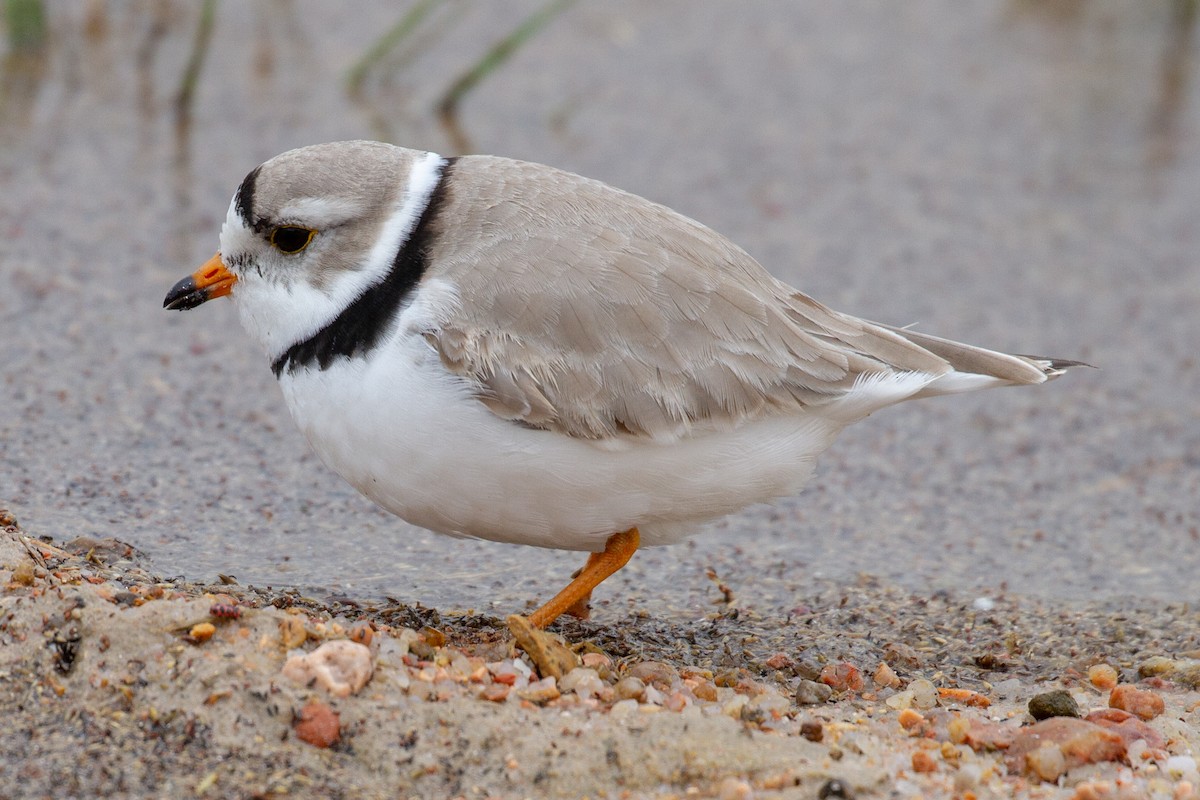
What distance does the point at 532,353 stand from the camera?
4125 millimetres

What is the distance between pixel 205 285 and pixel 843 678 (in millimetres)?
2243

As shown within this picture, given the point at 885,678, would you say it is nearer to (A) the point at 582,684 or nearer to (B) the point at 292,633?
(A) the point at 582,684

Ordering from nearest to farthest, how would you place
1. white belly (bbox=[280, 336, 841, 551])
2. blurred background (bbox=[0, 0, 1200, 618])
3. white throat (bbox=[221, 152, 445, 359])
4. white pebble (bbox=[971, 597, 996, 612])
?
white belly (bbox=[280, 336, 841, 551]), white throat (bbox=[221, 152, 445, 359]), white pebble (bbox=[971, 597, 996, 612]), blurred background (bbox=[0, 0, 1200, 618])

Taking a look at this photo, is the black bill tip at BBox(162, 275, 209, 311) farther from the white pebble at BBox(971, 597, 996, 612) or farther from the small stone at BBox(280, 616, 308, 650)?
the white pebble at BBox(971, 597, 996, 612)

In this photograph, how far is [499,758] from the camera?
11.4 feet

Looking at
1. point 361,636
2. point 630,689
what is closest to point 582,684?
point 630,689

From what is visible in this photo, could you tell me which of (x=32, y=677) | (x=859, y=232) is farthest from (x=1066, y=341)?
(x=32, y=677)

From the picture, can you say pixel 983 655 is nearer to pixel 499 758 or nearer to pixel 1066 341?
pixel 499 758

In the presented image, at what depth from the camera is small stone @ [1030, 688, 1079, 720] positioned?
158 inches

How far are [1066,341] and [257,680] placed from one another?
15.9ft

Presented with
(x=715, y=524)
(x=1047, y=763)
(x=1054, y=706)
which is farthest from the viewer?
(x=715, y=524)

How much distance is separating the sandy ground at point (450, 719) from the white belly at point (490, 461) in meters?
0.37

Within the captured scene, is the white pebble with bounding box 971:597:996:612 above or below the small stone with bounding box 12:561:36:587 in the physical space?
below

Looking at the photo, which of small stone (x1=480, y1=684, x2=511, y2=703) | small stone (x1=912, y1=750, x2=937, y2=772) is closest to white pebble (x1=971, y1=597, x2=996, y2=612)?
small stone (x1=912, y1=750, x2=937, y2=772)
